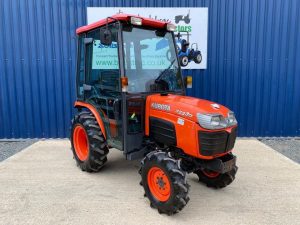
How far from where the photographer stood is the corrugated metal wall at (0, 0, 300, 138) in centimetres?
548

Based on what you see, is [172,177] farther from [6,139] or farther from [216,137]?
[6,139]

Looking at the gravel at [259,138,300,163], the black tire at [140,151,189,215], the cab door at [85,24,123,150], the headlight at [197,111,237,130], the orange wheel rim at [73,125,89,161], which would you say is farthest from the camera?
the gravel at [259,138,300,163]

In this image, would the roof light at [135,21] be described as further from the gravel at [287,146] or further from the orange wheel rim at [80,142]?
the gravel at [287,146]

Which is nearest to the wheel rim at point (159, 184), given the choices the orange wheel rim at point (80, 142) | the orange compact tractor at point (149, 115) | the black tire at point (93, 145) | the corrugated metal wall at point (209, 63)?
the orange compact tractor at point (149, 115)

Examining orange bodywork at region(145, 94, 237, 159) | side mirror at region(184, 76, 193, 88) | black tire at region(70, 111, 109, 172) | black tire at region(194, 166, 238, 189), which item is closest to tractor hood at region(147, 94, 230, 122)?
orange bodywork at region(145, 94, 237, 159)

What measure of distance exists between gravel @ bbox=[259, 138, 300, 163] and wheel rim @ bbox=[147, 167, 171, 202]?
3110 mm

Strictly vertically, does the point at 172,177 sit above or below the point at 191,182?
above

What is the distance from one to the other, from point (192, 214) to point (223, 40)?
412 centimetres

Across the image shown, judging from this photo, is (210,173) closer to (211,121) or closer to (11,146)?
(211,121)

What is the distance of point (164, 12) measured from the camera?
550cm

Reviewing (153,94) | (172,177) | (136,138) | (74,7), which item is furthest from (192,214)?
(74,7)

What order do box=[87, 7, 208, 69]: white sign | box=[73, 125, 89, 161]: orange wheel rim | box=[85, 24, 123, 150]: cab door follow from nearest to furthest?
box=[85, 24, 123, 150]: cab door < box=[73, 125, 89, 161]: orange wheel rim < box=[87, 7, 208, 69]: white sign

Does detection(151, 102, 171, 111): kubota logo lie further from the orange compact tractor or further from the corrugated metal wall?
the corrugated metal wall

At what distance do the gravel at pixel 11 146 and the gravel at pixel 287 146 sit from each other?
17.9 ft
